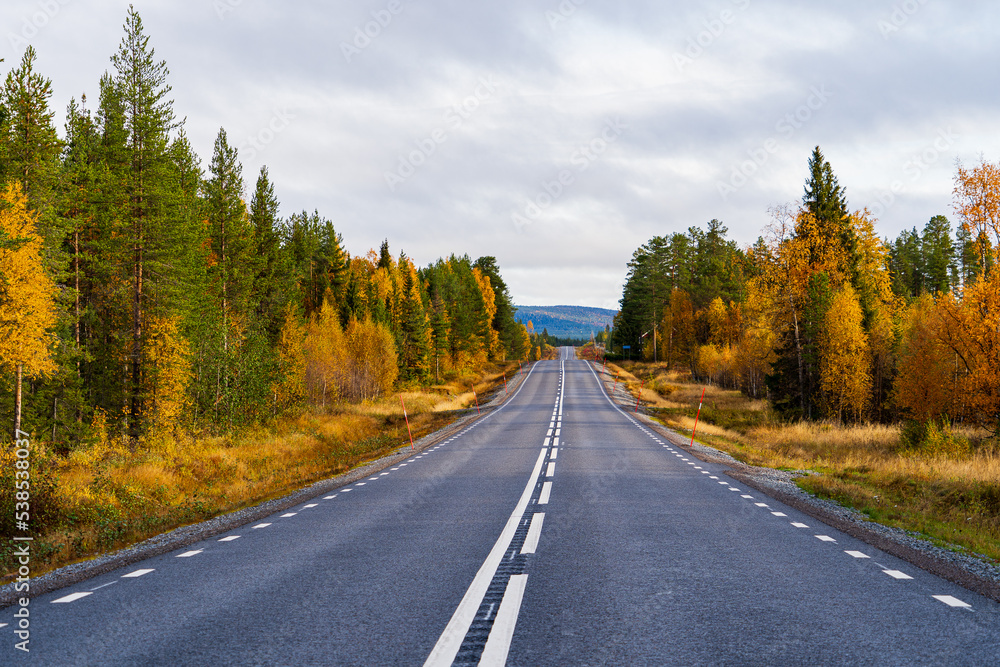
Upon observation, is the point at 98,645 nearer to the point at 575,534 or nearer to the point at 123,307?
the point at 575,534

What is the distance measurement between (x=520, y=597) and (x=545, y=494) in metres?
6.17

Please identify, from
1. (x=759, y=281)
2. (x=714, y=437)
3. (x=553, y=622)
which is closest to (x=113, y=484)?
(x=553, y=622)

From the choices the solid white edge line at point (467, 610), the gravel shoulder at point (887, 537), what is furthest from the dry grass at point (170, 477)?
the gravel shoulder at point (887, 537)

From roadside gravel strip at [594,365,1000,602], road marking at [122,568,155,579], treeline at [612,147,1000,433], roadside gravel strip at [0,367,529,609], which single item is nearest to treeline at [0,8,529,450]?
roadside gravel strip at [0,367,529,609]

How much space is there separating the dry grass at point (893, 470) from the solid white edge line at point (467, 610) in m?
6.22

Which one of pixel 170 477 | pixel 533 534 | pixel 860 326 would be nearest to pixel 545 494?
pixel 533 534

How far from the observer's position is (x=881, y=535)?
8.10 m

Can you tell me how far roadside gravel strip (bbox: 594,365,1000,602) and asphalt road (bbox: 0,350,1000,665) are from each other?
0.98 feet

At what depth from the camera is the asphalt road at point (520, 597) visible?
3863mm

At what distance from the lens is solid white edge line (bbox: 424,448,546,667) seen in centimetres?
374

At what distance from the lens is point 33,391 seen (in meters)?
24.8

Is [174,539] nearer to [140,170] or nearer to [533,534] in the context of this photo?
[533,534]

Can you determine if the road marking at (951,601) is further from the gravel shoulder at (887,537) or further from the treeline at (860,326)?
the treeline at (860,326)

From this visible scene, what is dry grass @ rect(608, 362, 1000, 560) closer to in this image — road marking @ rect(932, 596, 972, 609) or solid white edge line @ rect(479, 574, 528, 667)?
road marking @ rect(932, 596, 972, 609)
